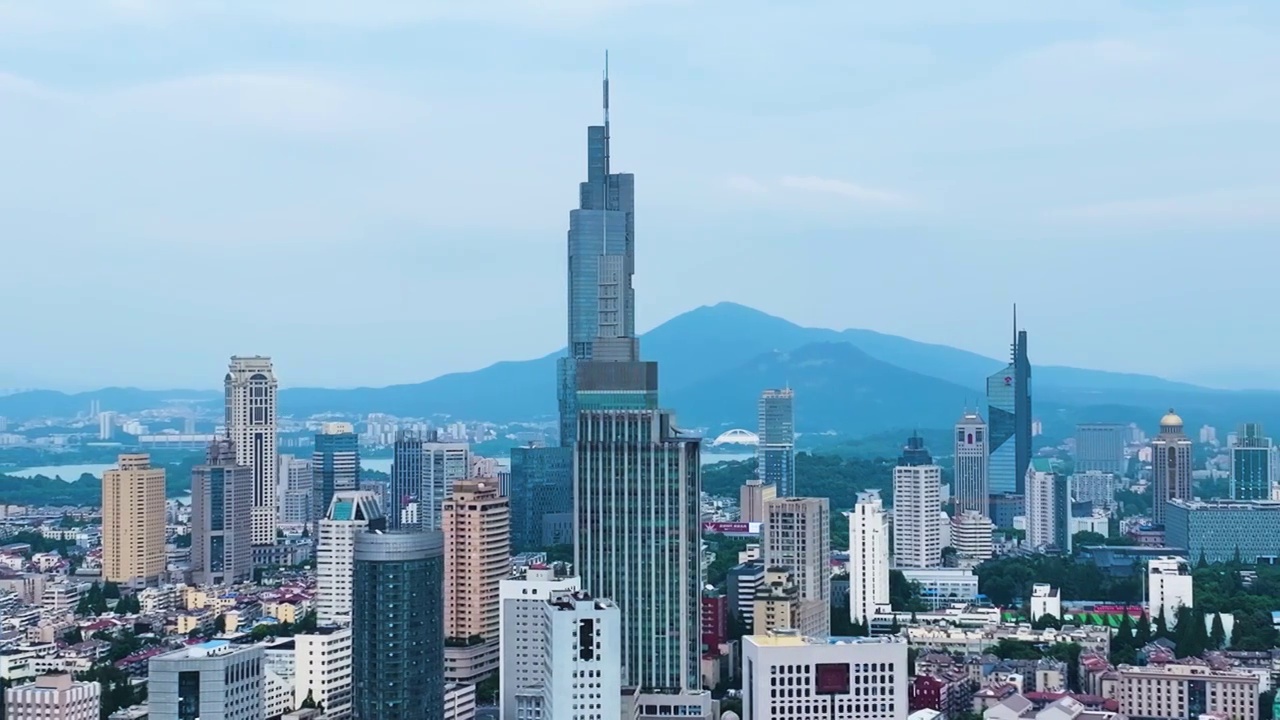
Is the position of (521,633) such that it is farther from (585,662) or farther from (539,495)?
(539,495)

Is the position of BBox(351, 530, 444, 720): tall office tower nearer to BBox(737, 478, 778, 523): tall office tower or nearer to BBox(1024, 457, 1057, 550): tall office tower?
BBox(737, 478, 778, 523): tall office tower

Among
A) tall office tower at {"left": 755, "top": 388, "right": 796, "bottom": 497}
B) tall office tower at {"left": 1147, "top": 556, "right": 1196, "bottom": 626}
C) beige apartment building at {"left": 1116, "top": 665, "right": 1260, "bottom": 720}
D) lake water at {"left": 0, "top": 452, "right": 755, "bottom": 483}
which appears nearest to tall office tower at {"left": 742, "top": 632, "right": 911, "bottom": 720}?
beige apartment building at {"left": 1116, "top": 665, "right": 1260, "bottom": 720}

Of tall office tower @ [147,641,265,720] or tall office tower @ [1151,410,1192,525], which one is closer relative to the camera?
Answer: tall office tower @ [147,641,265,720]

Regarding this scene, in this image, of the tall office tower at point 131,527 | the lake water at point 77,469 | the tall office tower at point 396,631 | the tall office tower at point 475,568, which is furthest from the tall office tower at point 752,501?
the tall office tower at point 396,631

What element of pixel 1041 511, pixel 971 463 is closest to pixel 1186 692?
pixel 1041 511

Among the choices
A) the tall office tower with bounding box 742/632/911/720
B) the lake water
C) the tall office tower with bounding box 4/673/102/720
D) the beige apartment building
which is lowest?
the beige apartment building

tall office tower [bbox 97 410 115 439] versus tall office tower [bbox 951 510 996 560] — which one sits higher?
tall office tower [bbox 97 410 115 439]
